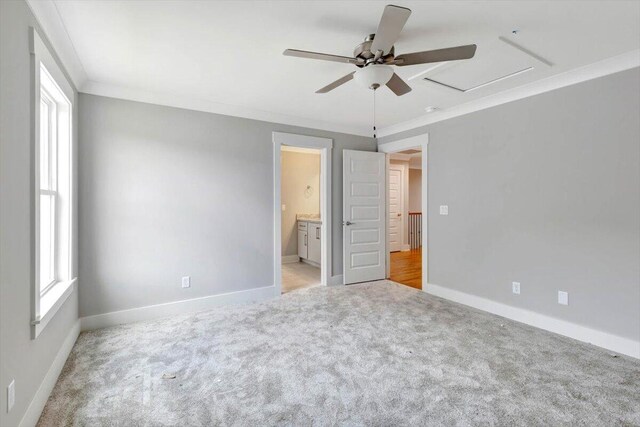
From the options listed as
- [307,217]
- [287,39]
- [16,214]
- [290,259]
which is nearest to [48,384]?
[16,214]

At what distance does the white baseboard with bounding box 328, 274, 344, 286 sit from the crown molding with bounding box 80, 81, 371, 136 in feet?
7.18

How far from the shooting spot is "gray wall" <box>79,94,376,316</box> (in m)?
3.03

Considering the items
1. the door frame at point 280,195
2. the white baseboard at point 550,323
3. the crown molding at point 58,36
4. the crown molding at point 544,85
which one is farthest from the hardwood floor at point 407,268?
the crown molding at point 58,36

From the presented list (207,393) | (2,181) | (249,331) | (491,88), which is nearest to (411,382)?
(207,393)

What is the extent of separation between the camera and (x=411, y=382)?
2.07 meters

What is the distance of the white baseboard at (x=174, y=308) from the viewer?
9.96ft

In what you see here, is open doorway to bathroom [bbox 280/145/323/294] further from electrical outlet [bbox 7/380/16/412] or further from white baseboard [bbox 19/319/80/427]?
electrical outlet [bbox 7/380/16/412]

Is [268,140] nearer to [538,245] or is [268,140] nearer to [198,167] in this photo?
[198,167]

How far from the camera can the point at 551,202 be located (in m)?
2.95

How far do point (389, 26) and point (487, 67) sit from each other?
1.52 metres

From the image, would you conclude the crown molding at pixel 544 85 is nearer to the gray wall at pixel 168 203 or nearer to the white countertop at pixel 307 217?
the gray wall at pixel 168 203

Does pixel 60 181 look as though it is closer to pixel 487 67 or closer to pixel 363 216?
pixel 363 216

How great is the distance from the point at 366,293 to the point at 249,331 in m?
1.79

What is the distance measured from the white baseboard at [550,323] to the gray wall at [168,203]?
2.44 m
